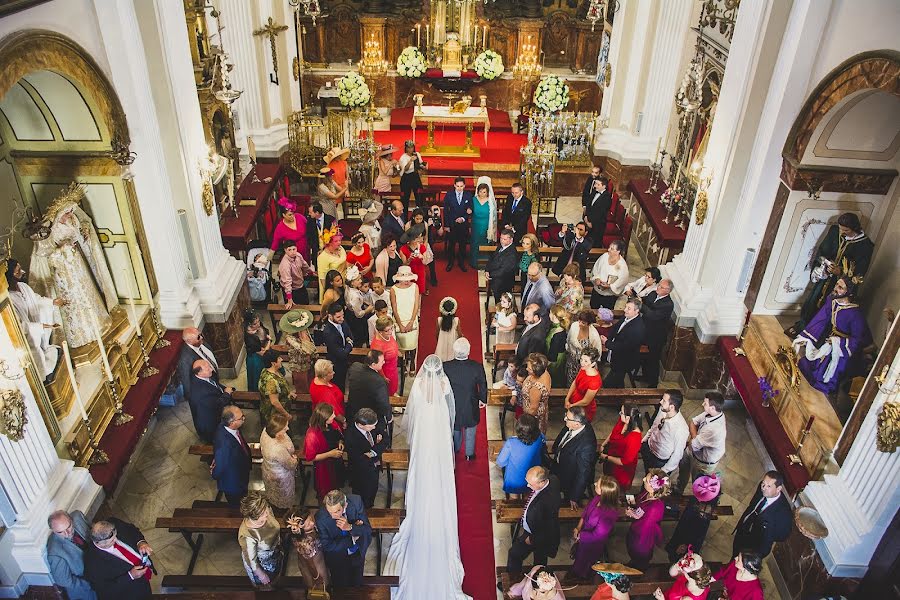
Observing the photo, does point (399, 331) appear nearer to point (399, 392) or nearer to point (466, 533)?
point (399, 392)

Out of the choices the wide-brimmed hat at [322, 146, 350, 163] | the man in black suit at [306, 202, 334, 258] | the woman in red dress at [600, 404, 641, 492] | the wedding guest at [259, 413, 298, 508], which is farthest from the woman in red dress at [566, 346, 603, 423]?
the wide-brimmed hat at [322, 146, 350, 163]

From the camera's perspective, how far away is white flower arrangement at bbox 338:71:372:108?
46.9 ft

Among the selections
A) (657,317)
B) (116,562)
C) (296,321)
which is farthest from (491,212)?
(116,562)

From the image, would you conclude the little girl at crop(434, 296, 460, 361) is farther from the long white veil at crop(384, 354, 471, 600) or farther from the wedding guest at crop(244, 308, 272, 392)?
the wedding guest at crop(244, 308, 272, 392)

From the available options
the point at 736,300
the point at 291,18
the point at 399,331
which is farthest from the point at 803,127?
the point at 291,18

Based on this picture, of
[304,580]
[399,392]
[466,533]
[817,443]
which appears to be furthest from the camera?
[399,392]

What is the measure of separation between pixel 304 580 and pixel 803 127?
6.39 m

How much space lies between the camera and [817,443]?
22.3 feet

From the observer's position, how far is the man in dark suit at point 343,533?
227 inches

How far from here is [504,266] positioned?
9.79 meters

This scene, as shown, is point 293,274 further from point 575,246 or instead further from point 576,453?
point 576,453

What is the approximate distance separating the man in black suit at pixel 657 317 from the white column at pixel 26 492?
6169mm

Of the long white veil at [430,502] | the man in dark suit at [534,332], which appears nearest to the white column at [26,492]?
the long white veil at [430,502]

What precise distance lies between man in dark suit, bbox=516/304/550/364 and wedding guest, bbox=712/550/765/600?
3.19 metres
